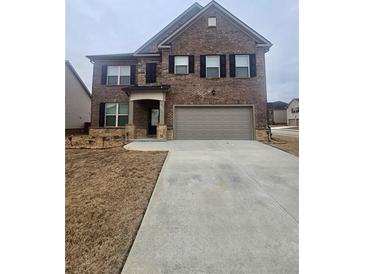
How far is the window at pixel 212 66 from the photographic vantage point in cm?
1212

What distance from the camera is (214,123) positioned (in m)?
11.6

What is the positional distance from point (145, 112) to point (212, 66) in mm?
5245

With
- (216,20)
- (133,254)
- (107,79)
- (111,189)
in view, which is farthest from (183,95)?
(133,254)

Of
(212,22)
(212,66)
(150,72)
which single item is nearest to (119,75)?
(150,72)

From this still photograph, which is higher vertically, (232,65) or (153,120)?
(232,65)

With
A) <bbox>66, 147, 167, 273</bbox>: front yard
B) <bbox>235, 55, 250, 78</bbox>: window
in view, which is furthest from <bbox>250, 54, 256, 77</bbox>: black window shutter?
<bbox>66, 147, 167, 273</bbox>: front yard

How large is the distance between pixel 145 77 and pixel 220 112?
5448 mm

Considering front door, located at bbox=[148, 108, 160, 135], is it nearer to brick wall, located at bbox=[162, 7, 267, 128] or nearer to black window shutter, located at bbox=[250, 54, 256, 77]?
brick wall, located at bbox=[162, 7, 267, 128]

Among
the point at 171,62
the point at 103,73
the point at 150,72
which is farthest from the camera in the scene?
the point at 103,73

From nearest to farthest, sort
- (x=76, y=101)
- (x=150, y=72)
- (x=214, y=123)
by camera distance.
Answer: (x=214, y=123)
(x=150, y=72)
(x=76, y=101)

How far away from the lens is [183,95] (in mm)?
12016

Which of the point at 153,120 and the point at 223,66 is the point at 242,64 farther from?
the point at 153,120

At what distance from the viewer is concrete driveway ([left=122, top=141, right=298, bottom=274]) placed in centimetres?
200

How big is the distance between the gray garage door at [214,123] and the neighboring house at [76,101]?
31.8 feet
